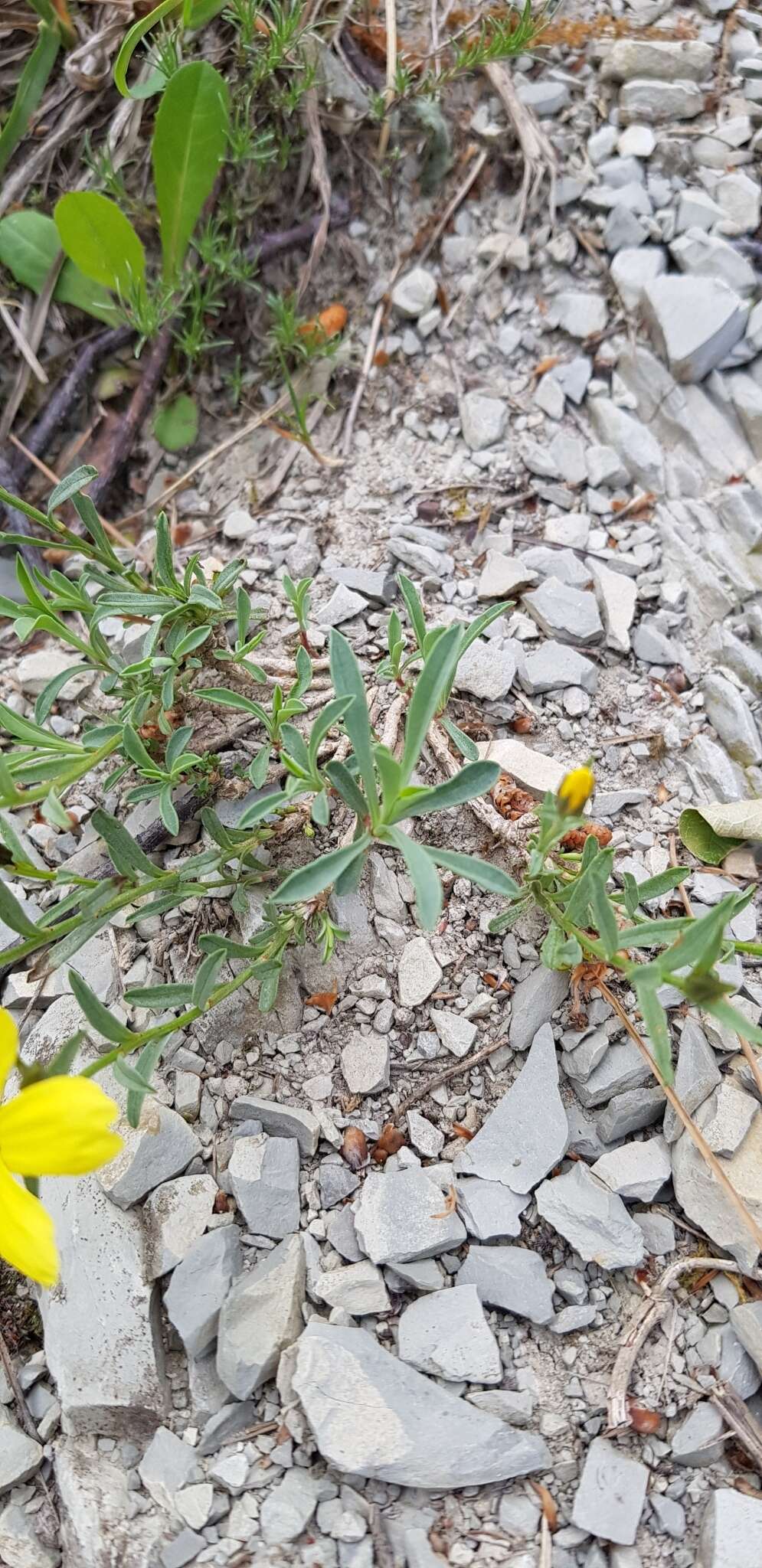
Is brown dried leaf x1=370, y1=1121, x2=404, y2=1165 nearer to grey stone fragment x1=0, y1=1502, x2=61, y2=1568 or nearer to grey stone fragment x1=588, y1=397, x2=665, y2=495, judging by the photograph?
grey stone fragment x1=0, y1=1502, x2=61, y2=1568

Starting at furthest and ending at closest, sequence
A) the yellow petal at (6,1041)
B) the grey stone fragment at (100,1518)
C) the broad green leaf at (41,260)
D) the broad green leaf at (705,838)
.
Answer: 1. the broad green leaf at (41,260)
2. the broad green leaf at (705,838)
3. the grey stone fragment at (100,1518)
4. the yellow petal at (6,1041)

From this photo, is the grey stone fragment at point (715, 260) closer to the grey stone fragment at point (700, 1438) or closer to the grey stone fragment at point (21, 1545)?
the grey stone fragment at point (700, 1438)

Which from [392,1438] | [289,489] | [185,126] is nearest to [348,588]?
[289,489]

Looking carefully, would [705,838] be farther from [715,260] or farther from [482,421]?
[715,260]

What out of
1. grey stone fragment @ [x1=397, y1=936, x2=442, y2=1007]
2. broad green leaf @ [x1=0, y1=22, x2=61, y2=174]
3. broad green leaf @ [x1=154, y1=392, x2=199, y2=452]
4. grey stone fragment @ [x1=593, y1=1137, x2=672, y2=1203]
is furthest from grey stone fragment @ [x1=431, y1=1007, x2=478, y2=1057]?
broad green leaf @ [x1=0, y1=22, x2=61, y2=174]

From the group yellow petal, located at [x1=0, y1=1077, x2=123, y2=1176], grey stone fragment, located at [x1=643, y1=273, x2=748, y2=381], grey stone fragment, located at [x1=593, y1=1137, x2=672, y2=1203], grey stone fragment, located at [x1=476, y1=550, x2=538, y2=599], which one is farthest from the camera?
grey stone fragment, located at [x1=643, y1=273, x2=748, y2=381]

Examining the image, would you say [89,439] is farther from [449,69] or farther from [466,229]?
[449,69]

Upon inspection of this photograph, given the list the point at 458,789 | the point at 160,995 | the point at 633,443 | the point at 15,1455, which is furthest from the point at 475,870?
the point at 633,443

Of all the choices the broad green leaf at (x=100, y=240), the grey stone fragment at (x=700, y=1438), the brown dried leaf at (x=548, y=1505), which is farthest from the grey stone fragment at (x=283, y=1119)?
the broad green leaf at (x=100, y=240)
